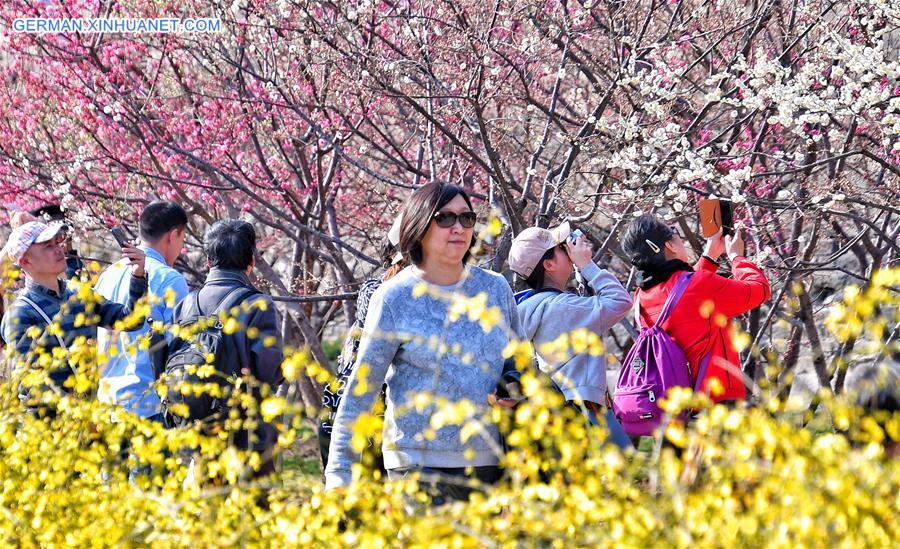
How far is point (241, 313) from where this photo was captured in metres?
4.46

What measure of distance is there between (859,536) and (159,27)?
6371mm

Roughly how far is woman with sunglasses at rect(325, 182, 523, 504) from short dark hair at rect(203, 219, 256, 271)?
126cm

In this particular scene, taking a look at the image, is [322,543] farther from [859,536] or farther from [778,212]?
[778,212]

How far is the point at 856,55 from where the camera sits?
203 inches

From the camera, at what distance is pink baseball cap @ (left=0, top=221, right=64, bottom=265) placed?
15.1ft

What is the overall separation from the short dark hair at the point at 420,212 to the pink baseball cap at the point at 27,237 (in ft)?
5.91

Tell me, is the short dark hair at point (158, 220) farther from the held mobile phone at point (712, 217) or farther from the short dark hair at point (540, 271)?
the held mobile phone at point (712, 217)

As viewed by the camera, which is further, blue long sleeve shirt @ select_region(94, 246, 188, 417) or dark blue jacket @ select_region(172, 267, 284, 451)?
blue long sleeve shirt @ select_region(94, 246, 188, 417)

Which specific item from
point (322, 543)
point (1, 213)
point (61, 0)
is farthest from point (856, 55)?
point (1, 213)

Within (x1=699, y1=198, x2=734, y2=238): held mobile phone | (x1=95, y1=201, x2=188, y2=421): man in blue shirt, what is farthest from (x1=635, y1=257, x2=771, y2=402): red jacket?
(x1=95, y1=201, x2=188, y2=421): man in blue shirt

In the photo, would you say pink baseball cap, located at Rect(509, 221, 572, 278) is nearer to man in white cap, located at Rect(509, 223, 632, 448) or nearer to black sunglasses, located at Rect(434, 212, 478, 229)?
man in white cap, located at Rect(509, 223, 632, 448)

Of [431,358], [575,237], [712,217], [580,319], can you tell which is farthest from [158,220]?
[712,217]

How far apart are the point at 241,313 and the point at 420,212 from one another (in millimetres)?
1204

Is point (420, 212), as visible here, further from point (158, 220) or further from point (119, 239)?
point (119, 239)
